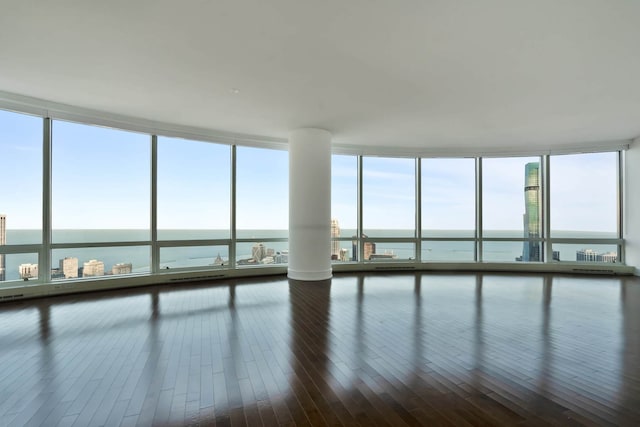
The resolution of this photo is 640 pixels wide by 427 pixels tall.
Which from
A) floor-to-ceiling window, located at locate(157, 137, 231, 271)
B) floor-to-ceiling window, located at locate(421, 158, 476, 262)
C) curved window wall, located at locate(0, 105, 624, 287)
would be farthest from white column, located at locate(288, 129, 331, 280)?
floor-to-ceiling window, located at locate(421, 158, 476, 262)

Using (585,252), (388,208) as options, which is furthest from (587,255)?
(388,208)

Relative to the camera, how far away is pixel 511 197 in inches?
356

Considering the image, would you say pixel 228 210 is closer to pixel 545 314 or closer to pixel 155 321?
pixel 155 321

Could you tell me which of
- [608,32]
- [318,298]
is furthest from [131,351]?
[608,32]

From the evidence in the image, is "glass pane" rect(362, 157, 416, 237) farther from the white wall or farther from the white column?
the white wall

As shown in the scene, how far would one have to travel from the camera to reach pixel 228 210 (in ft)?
25.5

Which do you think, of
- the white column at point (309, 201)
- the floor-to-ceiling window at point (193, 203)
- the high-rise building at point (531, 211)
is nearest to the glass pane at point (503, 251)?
the high-rise building at point (531, 211)

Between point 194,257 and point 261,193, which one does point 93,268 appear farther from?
point 261,193

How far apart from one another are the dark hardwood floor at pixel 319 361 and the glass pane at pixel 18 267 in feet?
1.91

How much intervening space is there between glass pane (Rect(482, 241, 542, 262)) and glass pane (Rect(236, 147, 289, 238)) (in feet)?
18.8

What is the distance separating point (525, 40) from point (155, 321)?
5.67 meters

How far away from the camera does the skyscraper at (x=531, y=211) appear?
29.1 feet

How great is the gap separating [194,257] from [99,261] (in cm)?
180

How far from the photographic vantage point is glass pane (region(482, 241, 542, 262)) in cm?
886
